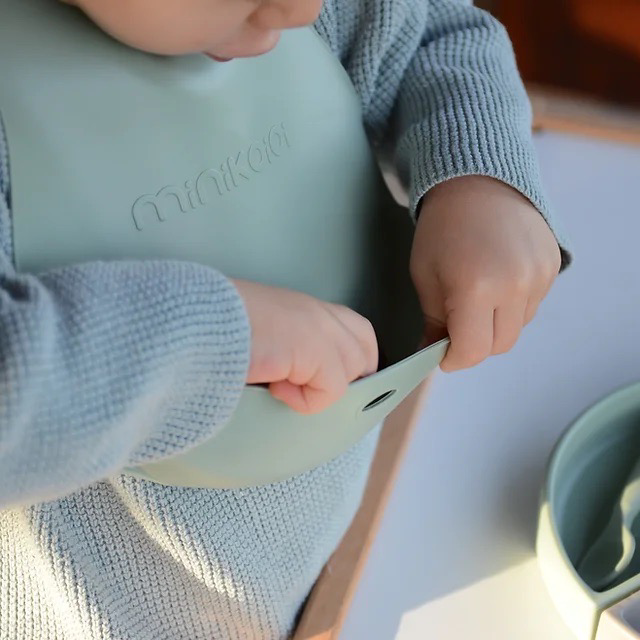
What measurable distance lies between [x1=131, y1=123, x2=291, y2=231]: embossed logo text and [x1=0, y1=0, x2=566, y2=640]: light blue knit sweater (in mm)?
50

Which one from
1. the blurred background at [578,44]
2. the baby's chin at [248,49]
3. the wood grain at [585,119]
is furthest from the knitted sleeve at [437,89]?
the blurred background at [578,44]

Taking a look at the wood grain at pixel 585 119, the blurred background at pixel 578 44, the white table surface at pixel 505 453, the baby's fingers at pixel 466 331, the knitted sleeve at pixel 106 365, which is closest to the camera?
the knitted sleeve at pixel 106 365

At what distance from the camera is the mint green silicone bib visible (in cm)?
31

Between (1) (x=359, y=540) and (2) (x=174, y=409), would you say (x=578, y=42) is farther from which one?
(2) (x=174, y=409)

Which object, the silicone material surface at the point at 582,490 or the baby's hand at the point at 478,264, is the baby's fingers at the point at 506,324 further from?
the silicone material surface at the point at 582,490

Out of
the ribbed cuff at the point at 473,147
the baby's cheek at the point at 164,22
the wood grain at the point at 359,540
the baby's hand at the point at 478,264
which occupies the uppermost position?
the baby's cheek at the point at 164,22

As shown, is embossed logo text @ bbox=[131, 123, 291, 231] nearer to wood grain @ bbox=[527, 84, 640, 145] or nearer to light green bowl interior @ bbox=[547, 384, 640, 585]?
light green bowl interior @ bbox=[547, 384, 640, 585]

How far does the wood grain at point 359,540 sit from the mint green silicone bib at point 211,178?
16 cm

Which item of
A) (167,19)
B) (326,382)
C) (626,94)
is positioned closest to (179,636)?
(326,382)

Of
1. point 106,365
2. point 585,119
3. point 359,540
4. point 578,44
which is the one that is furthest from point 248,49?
point 578,44

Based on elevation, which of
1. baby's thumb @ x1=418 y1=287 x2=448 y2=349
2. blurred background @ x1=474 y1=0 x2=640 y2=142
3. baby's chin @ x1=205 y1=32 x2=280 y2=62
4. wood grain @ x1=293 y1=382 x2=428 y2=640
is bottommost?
wood grain @ x1=293 y1=382 x2=428 y2=640

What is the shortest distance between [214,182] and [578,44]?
36.1 inches

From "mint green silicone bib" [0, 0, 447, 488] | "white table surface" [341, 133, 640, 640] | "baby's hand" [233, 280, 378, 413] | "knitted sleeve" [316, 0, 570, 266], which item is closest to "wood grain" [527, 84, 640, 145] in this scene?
"white table surface" [341, 133, 640, 640]

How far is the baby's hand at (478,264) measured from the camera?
1.26 ft
